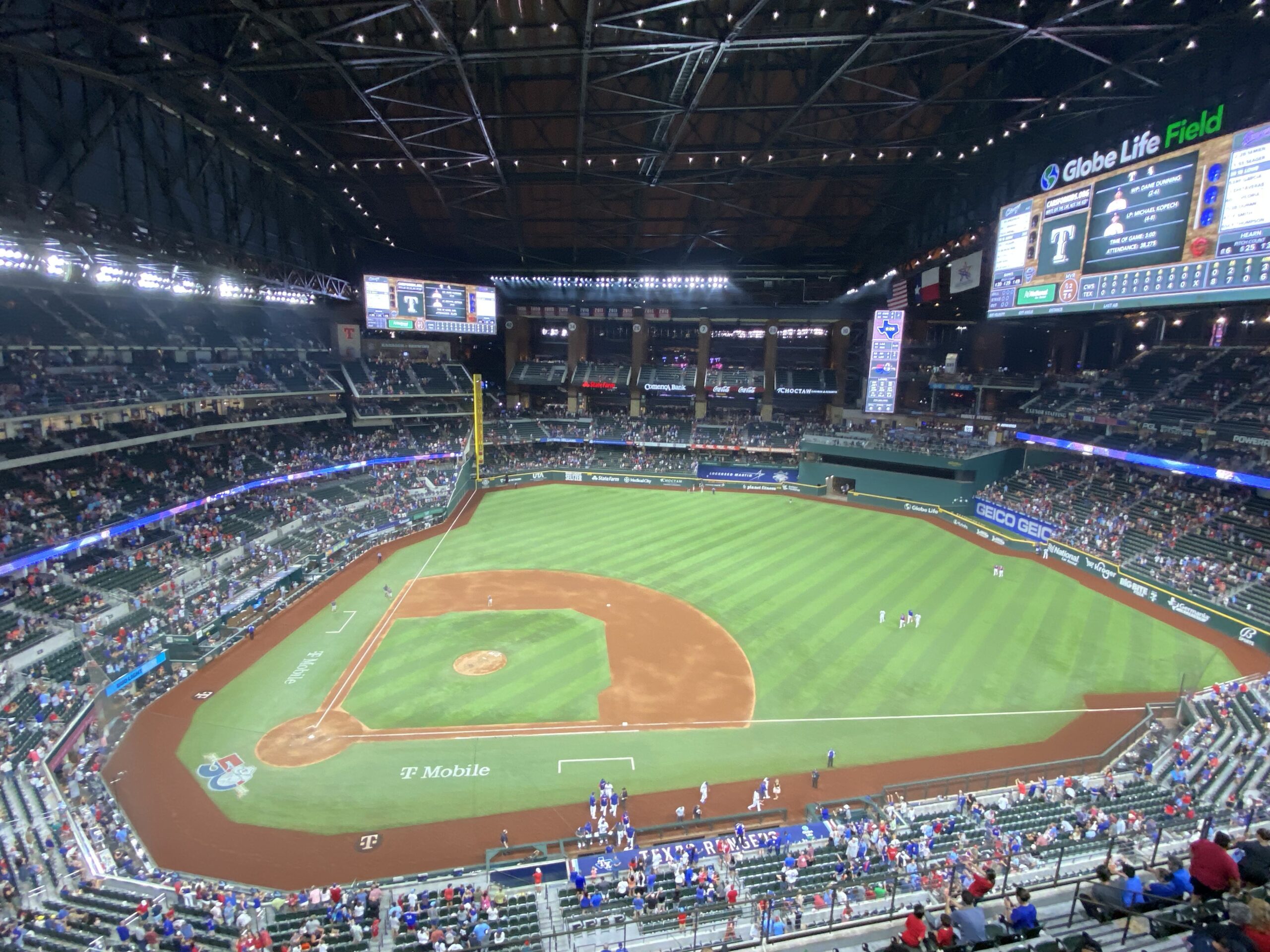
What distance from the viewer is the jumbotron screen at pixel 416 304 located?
149ft

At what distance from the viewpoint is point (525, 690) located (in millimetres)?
22359

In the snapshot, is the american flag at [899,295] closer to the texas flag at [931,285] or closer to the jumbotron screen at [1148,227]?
the texas flag at [931,285]

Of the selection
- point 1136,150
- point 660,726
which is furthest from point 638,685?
point 1136,150

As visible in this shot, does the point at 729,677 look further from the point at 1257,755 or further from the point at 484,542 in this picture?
the point at 484,542

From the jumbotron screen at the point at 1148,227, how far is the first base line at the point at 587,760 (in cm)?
2556

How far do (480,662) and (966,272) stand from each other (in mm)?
32374

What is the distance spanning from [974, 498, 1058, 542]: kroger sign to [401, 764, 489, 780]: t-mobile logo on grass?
33813 millimetres

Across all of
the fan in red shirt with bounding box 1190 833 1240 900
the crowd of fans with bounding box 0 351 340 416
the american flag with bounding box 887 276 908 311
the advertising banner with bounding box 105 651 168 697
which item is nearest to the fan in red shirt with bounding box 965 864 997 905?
the fan in red shirt with bounding box 1190 833 1240 900

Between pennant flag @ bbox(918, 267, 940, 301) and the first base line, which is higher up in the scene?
pennant flag @ bbox(918, 267, 940, 301)

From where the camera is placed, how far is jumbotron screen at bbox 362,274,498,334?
45312mm

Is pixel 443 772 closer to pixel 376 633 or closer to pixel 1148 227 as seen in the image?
pixel 376 633

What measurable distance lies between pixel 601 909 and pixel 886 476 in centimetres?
4110

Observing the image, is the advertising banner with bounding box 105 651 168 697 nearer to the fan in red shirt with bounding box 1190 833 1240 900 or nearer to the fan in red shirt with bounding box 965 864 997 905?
the fan in red shirt with bounding box 965 864 997 905

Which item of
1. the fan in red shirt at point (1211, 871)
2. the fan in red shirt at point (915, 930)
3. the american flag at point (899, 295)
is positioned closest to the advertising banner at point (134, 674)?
the fan in red shirt at point (915, 930)
